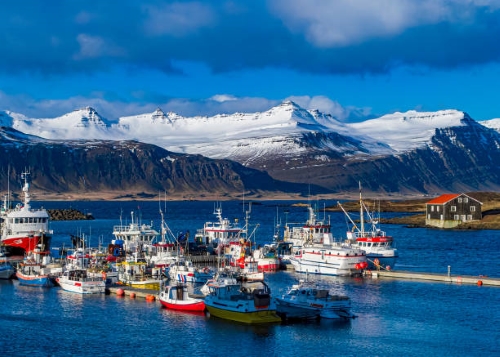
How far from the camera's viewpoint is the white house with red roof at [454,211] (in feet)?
486

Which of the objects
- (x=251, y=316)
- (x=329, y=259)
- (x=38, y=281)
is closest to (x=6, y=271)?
(x=38, y=281)

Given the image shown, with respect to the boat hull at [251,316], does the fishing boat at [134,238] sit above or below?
above

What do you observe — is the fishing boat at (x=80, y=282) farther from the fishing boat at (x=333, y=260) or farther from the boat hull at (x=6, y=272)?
the fishing boat at (x=333, y=260)

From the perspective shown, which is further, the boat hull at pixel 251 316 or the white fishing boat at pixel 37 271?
the white fishing boat at pixel 37 271

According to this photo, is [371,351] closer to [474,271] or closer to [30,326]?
[30,326]

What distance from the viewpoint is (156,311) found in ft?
188

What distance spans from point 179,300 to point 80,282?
Answer: 10916 millimetres

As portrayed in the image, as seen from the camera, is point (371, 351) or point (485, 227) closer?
point (371, 351)

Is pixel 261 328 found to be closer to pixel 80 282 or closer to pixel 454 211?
pixel 80 282

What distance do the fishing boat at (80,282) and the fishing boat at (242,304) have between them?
12724 mm

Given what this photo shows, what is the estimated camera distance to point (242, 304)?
2082 inches

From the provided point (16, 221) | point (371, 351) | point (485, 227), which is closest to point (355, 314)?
point (371, 351)

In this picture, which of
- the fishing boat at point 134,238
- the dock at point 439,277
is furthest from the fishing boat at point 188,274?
the fishing boat at point 134,238

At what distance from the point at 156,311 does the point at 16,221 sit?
114 ft
